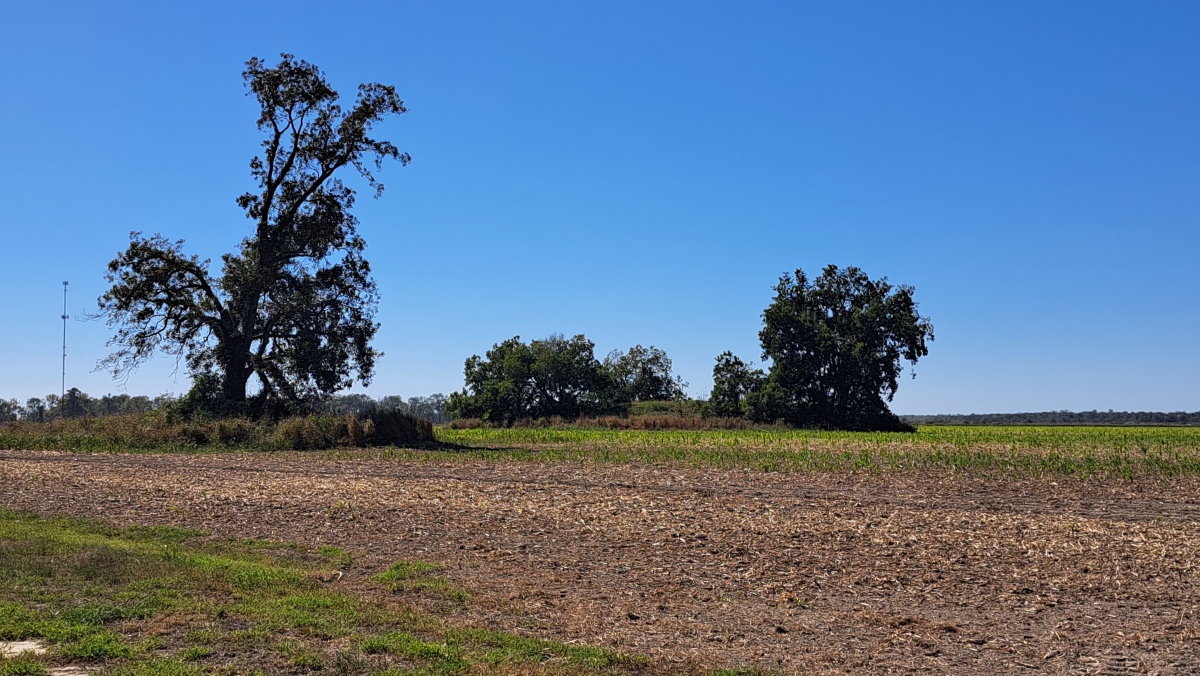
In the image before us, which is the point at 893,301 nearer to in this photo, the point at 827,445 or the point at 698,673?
the point at 827,445

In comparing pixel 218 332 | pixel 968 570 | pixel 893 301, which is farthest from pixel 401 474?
pixel 893 301

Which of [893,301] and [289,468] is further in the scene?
[893,301]

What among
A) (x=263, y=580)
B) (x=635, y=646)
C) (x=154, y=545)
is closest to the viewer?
(x=635, y=646)

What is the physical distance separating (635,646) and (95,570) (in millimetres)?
5966

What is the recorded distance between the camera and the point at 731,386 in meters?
65.1

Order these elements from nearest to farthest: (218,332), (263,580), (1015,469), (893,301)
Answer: (263,580) < (1015,469) < (218,332) < (893,301)

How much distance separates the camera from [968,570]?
10242 mm

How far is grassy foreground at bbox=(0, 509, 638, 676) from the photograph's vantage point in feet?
20.7

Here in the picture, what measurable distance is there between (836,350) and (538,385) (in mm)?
24089

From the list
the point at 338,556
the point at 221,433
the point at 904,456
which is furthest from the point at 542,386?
the point at 338,556

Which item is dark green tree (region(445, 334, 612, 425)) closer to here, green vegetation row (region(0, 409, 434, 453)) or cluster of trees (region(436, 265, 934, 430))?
cluster of trees (region(436, 265, 934, 430))

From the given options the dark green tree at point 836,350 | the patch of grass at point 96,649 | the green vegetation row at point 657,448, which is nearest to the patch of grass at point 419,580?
the patch of grass at point 96,649

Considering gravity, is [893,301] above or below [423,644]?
above

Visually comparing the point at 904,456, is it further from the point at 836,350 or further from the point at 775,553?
the point at 836,350
